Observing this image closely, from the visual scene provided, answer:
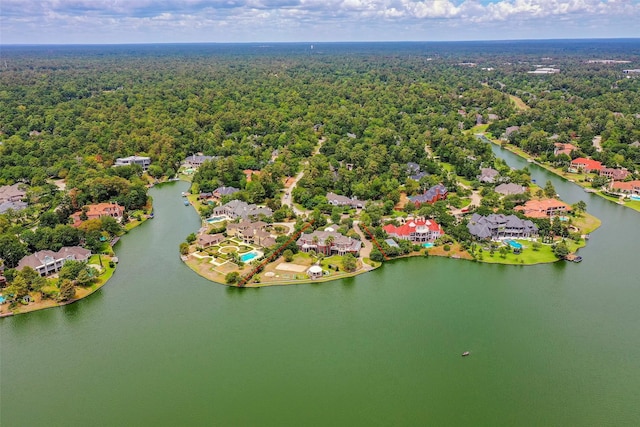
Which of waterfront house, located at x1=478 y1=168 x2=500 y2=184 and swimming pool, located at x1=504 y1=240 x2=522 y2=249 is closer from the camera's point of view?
swimming pool, located at x1=504 y1=240 x2=522 y2=249

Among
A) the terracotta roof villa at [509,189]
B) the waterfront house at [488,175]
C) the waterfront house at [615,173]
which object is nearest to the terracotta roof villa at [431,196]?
the terracotta roof villa at [509,189]

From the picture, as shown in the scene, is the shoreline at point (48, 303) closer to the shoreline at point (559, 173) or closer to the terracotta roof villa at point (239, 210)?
the terracotta roof villa at point (239, 210)

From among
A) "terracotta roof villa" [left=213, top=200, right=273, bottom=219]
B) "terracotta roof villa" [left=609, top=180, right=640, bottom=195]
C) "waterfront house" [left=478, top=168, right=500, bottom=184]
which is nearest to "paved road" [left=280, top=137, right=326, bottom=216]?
"terracotta roof villa" [left=213, top=200, right=273, bottom=219]

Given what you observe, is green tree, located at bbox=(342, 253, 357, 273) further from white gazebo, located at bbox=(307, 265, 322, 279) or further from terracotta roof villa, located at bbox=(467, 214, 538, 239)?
terracotta roof villa, located at bbox=(467, 214, 538, 239)

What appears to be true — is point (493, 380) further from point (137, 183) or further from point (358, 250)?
point (137, 183)

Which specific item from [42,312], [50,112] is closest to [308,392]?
[42,312]
